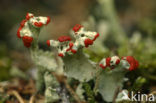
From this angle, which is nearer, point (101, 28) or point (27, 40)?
point (27, 40)

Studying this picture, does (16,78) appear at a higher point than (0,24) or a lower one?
lower

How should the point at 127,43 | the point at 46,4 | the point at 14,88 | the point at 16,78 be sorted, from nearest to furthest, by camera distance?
the point at 14,88 → the point at 16,78 → the point at 127,43 → the point at 46,4

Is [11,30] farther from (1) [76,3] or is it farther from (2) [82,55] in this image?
(2) [82,55]

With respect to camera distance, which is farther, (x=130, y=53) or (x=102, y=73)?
(x=130, y=53)

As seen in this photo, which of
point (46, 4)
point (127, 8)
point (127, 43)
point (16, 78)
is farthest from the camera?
point (46, 4)

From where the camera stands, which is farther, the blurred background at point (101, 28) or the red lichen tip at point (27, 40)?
the blurred background at point (101, 28)

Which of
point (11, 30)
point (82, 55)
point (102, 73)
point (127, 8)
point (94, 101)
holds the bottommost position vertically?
point (94, 101)

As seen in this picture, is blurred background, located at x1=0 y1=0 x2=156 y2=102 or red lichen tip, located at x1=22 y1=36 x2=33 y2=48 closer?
red lichen tip, located at x1=22 y1=36 x2=33 y2=48

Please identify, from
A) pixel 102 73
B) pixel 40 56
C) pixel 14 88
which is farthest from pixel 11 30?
pixel 102 73
